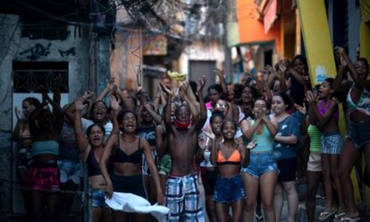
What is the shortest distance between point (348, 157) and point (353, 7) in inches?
146

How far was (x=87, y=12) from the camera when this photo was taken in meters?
11.4

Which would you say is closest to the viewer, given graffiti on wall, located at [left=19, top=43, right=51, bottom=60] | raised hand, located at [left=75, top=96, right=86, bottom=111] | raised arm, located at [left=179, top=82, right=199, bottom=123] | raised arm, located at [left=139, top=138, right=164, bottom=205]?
raised arm, located at [left=139, top=138, right=164, bottom=205]

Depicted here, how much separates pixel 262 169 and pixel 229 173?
427 millimetres

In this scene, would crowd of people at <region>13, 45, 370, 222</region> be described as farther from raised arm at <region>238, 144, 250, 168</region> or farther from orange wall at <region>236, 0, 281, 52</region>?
orange wall at <region>236, 0, 281, 52</region>

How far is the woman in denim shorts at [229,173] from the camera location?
9.59 metres

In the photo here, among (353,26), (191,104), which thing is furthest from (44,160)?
(353,26)

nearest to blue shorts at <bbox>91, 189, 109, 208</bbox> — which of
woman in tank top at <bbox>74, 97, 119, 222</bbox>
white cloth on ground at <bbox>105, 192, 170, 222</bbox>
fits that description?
woman in tank top at <bbox>74, 97, 119, 222</bbox>

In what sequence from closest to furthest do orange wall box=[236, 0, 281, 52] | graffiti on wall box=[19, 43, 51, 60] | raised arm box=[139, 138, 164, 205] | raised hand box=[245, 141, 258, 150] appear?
raised arm box=[139, 138, 164, 205], raised hand box=[245, 141, 258, 150], graffiti on wall box=[19, 43, 51, 60], orange wall box=[236, 0, 281, 52]

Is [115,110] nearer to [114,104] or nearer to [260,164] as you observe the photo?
[114,104]

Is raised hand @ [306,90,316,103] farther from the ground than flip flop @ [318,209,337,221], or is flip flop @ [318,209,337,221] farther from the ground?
raised hand @ [306,90,316,103]

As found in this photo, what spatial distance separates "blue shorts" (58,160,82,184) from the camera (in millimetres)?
11203

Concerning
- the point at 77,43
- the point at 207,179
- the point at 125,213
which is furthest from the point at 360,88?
the point at 77,43

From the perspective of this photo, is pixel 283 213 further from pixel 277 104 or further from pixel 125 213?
pixel 125 213

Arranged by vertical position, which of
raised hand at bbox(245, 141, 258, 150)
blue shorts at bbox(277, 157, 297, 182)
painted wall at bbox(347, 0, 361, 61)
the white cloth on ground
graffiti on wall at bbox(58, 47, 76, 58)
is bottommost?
the white cloth on ground
